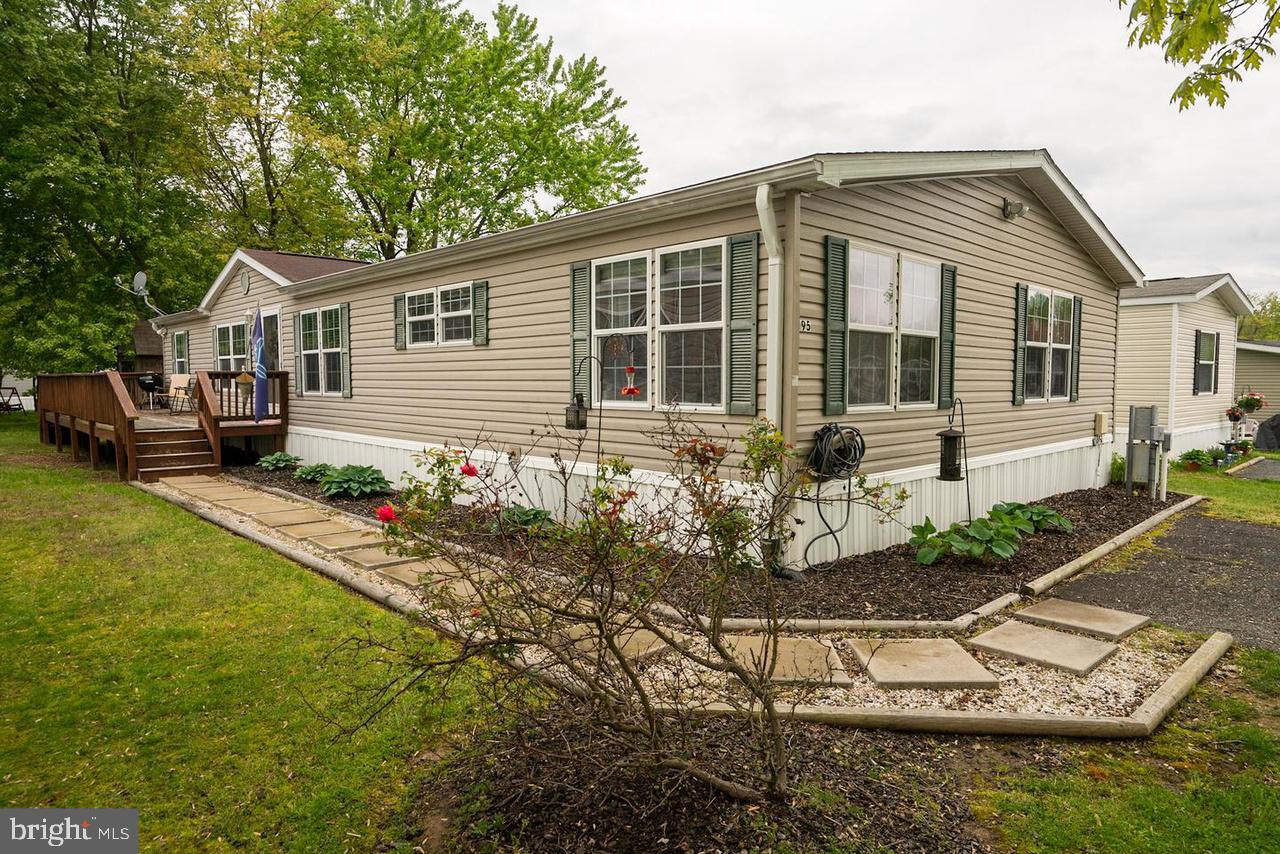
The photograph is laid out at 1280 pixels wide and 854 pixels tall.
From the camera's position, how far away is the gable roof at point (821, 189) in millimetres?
5174

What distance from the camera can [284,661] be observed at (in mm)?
4016

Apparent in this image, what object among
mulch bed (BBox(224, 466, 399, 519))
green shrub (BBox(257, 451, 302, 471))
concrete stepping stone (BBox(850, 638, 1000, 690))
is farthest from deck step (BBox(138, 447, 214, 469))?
concrete stepping stone (BBox(850, 638, 1000, 690))

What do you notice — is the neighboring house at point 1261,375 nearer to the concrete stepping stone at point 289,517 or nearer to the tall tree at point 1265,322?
the concrete stepping stone at point 289,517

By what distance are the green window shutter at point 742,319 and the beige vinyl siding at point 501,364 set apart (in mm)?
66

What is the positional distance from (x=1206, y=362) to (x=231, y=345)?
20321 mm

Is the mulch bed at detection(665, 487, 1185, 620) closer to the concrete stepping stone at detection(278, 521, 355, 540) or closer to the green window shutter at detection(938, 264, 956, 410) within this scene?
the green window shutter at detection(938, 264, 956, 410)

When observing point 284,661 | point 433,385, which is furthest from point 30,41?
point 284,661

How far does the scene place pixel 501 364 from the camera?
815 centimetres

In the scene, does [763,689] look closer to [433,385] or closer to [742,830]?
[742,830]

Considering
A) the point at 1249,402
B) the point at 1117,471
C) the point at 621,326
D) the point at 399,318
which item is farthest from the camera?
the point at 1249,402

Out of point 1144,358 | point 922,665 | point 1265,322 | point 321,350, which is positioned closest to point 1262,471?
point 1144,358

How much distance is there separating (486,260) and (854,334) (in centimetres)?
448

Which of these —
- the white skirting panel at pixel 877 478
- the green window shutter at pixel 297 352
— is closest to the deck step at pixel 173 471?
the white skirting panel at pixel 877 478

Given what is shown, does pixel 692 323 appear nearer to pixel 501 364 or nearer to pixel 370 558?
pixel 501 364
